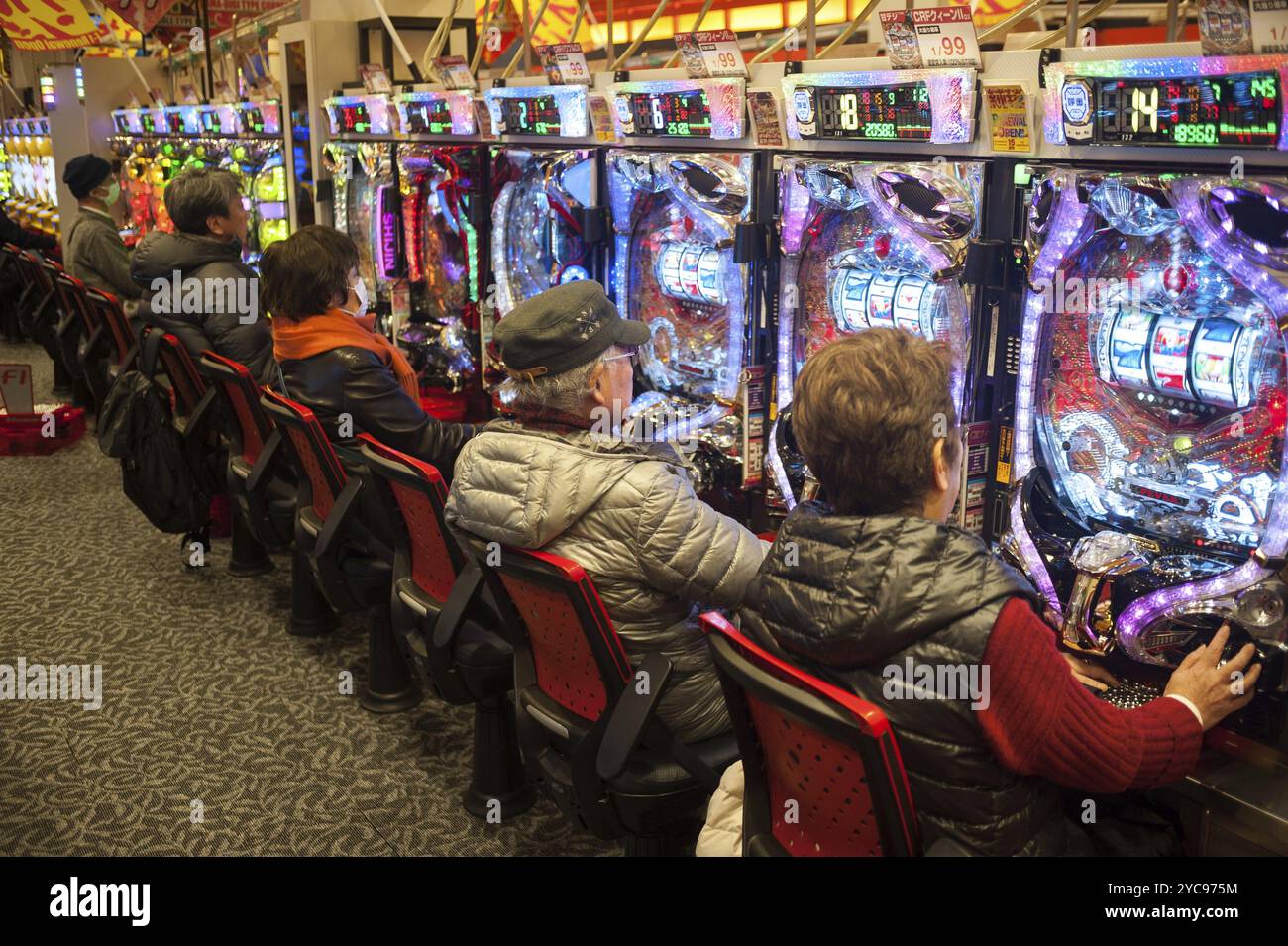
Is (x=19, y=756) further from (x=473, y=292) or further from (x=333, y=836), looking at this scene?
(x=473, y=292)

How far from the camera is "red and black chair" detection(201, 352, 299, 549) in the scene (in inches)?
141

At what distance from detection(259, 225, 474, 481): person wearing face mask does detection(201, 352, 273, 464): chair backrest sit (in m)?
0.21

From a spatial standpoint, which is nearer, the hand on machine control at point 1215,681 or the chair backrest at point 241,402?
the hand on machine control at point 1215,681

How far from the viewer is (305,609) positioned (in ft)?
13.0

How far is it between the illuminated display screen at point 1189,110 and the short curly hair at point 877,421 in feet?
2.10

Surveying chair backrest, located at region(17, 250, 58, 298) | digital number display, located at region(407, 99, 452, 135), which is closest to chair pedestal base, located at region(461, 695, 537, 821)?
digital number display, located at region(407, 99, 452, 135)

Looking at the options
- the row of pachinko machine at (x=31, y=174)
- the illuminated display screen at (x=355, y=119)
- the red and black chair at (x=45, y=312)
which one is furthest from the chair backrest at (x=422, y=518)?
the row of pachinko machine at (x=31, y=174)

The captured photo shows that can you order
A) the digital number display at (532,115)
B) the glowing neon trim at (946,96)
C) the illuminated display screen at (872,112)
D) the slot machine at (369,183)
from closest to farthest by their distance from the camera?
1. the glowing neon trim at (946,96)
2. the illuminated display screen at (872,112)
3. the digital number display at (532,115)
4. the slot machine at (369,183)

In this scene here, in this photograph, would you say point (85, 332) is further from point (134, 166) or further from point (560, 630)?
point (560, 630)

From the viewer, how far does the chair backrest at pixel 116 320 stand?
5125 millimetres

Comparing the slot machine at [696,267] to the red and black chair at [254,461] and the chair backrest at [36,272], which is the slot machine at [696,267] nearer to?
the red and black chair at [254,461]
